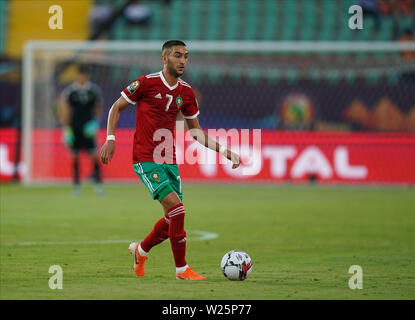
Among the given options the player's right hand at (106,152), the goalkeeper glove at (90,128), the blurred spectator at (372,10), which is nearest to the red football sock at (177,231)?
the player's right hand at (106,152)

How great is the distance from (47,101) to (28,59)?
114cm

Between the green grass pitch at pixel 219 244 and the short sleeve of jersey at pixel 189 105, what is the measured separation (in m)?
1.41

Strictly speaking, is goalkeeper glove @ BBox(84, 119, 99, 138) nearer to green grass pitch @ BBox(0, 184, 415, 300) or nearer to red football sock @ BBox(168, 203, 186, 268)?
green grass pitch @ BBox(0, 184, 415, 300)

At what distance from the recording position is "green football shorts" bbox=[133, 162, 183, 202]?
7320mm

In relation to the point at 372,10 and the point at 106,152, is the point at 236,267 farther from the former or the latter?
the point at 372,10

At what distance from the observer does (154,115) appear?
7535 millimetres

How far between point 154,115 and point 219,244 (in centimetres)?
269

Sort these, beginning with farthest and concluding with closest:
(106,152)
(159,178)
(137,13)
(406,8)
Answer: (137,13)
(406,8)
(159,178)
(106,152)

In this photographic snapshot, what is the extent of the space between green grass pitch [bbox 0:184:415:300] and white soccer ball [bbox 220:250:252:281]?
9cm

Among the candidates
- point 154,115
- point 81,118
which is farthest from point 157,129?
point 81,118

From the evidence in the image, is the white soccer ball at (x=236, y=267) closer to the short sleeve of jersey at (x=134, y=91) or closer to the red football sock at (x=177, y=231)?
the red football sock at (x=177, y=231)

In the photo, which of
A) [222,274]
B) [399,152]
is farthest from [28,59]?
[222,274]

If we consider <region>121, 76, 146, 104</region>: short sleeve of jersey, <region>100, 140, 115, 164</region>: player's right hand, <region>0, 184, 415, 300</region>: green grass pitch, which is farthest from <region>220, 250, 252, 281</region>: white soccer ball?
<region>121, 76, 146, 104</region>: short sleeve of jersey

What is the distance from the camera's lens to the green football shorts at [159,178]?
24.0 ft
